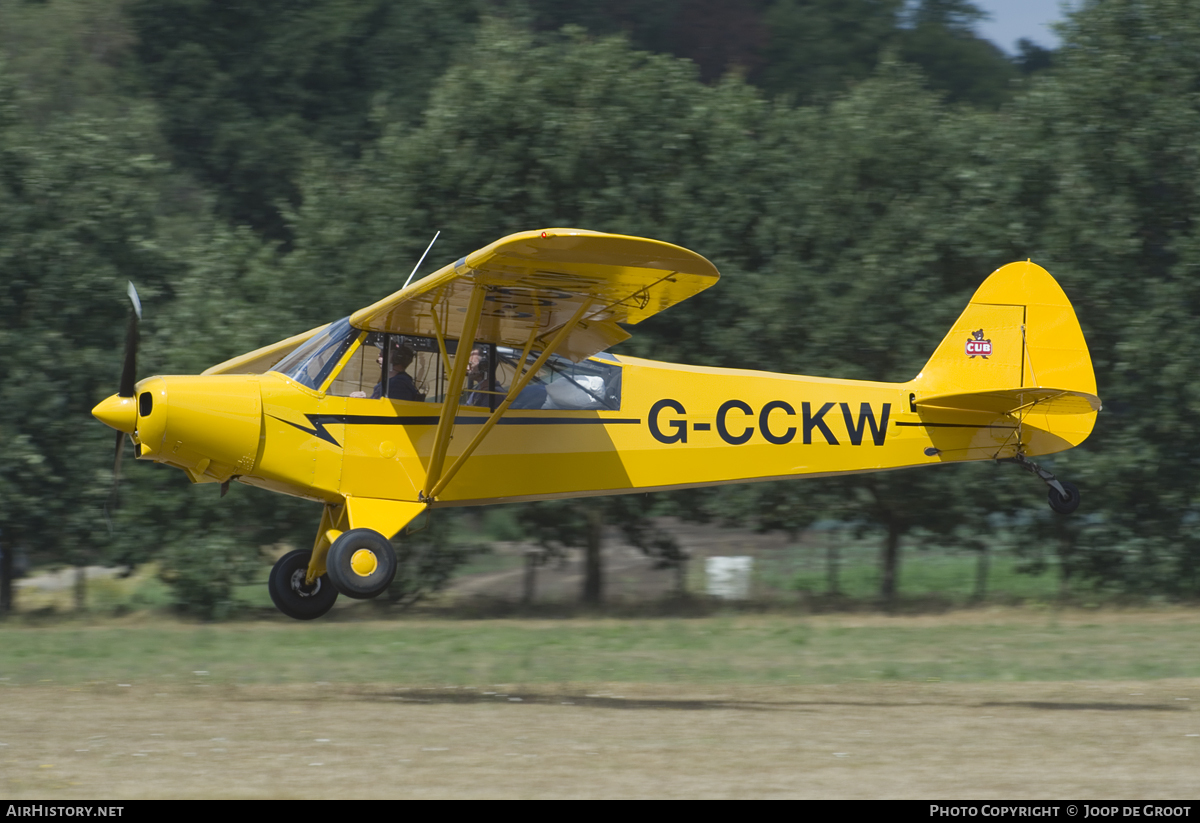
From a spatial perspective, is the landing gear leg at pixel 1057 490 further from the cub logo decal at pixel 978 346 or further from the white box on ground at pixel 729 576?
the white box on ground at pixel 729 576

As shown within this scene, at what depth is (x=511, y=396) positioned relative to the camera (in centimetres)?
1055

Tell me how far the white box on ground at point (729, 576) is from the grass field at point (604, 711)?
2.58m

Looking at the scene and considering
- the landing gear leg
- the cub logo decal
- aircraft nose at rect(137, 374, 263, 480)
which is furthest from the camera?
the cub logo decal

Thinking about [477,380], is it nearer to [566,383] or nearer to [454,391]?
[454,391]

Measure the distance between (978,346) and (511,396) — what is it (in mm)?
4407

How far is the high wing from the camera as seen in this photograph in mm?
9180

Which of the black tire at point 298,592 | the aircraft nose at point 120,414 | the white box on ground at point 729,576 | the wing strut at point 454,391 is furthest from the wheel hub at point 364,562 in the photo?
the white box on ground at point 729,576

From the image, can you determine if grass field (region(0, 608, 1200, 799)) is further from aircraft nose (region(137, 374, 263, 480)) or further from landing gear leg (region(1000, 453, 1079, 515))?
aircraft nose (region(137, 374, 263, 480))

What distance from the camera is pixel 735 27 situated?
44.7 metres

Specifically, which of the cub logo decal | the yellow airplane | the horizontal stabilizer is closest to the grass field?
the yellow airplane

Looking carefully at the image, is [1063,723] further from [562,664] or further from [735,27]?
[735,27]

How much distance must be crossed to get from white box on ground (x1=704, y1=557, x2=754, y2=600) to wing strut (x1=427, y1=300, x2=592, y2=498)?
8.30 metres
